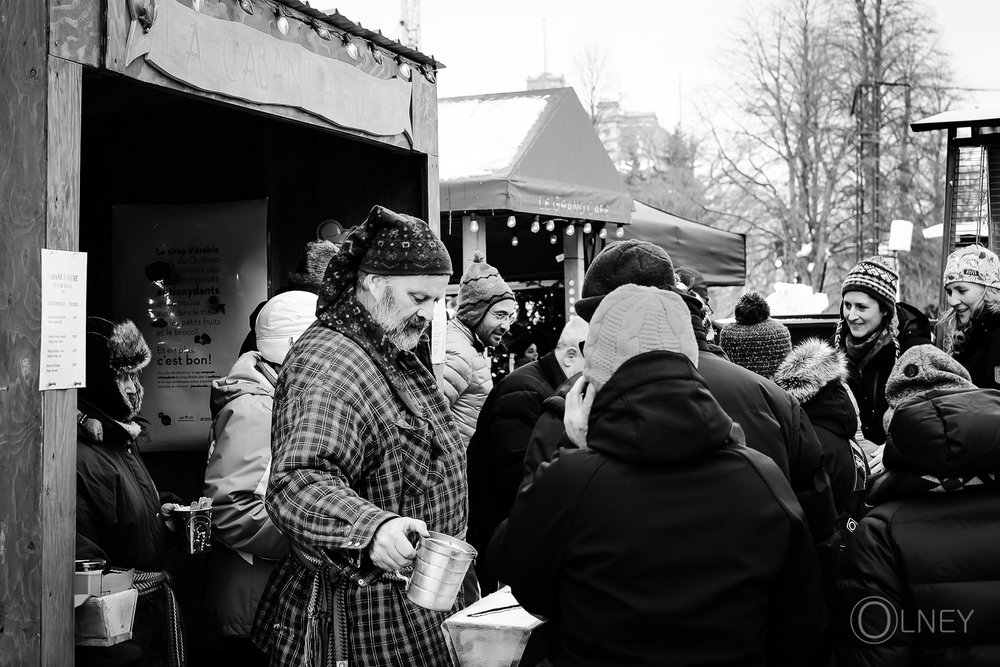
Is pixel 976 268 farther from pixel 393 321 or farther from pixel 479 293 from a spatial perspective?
pixel 393 321

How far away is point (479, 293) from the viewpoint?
16.7ft

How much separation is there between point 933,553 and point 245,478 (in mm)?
2342

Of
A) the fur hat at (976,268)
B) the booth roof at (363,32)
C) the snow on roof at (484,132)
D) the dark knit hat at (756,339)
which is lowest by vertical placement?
the dark knit hat at (756,339)

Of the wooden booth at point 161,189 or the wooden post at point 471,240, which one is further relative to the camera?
the wooden post at point 471,240

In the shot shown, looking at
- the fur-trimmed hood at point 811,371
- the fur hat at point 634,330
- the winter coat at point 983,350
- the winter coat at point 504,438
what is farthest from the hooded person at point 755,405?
the winter coat at point 983,350

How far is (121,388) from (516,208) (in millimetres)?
4413

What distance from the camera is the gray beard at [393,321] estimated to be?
2.77 m

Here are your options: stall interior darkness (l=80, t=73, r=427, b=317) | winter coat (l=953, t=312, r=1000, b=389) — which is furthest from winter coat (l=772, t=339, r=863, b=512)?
stall interior darkness (l=80, t=73, r=427, b=317)

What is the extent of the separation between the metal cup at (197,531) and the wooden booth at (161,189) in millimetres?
665

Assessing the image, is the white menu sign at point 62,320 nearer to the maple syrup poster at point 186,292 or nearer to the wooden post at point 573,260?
the maple syrup poster at point 186,292

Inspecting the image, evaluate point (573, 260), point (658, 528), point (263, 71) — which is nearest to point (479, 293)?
point (263, 71)

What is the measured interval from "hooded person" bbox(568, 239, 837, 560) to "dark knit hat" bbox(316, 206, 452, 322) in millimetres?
645

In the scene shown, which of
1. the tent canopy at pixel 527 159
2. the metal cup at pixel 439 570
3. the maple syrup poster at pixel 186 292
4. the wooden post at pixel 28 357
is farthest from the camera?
the tent canopy at pixel 527 159

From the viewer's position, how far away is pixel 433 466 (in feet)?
9.05
